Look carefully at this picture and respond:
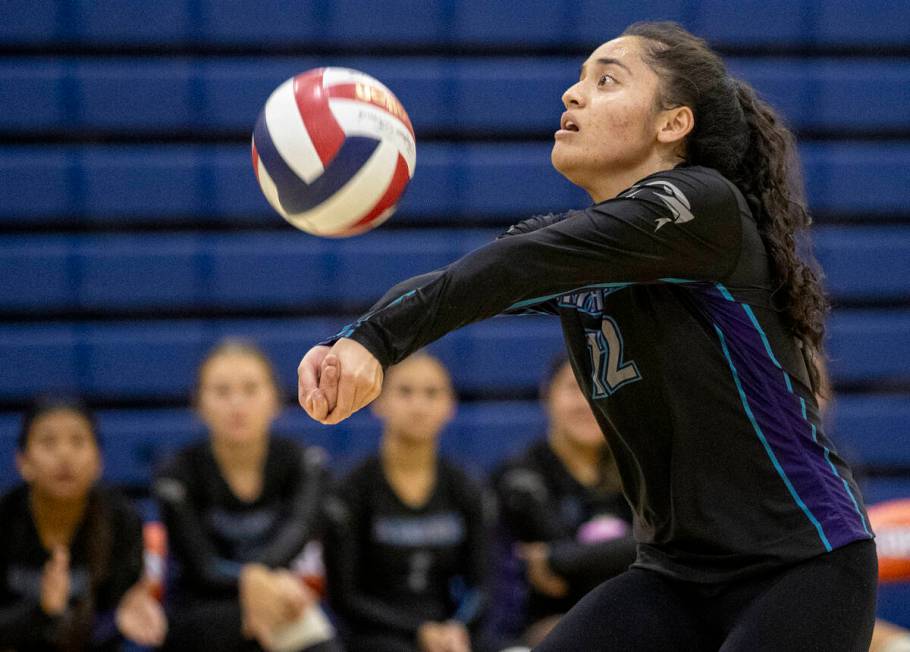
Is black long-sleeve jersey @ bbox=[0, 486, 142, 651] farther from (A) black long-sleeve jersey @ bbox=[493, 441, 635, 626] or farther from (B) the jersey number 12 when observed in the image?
(B) the jersey number 12

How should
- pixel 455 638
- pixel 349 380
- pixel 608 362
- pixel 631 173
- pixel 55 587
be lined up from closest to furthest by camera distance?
pixel 349 380 → pixel 608 362 → pixel 631 173 → pixel 55 587 → pixel 455 638

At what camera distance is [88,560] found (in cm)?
392

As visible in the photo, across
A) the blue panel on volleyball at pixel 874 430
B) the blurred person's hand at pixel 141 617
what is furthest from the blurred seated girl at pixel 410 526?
the blue panel on volleyball at pixel 874 430

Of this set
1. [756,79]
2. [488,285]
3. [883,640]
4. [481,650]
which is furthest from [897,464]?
[488,285]

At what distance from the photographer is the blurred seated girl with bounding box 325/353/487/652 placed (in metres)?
4.03

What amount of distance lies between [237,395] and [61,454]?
0.59 meters

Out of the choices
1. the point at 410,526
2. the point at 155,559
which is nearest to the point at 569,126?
the point at 410,526

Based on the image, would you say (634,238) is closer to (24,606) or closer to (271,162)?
(271,162)

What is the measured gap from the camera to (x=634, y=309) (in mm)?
2012

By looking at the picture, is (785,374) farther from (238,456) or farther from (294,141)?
(238,456)

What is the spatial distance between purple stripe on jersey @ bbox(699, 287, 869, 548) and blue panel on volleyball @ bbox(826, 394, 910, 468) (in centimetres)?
321

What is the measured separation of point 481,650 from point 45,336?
2192mm

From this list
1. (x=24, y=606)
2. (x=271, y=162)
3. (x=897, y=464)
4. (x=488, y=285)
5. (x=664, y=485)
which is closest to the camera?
(x=488, y=285)

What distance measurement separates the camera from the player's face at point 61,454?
12.8 feet
